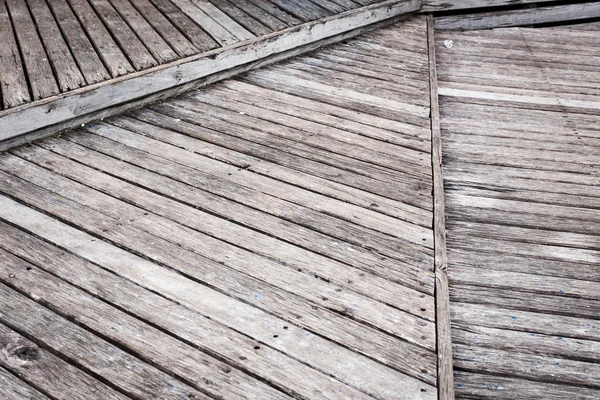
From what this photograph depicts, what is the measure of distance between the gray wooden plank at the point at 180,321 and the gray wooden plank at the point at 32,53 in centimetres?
90

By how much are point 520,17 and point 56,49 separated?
150 inches

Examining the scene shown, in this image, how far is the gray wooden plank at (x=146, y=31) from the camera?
131 inches

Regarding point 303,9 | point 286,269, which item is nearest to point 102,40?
A: point 303,9

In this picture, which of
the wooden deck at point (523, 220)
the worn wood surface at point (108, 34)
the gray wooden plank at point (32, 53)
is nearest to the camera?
the wooden deck at point (523, 220)

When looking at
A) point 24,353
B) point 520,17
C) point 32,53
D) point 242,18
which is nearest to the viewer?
point 24,353

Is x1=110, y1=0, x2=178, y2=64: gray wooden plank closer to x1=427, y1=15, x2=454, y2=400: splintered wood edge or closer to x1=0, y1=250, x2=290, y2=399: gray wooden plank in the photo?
x1=427, y1=15, x2=454, y2=400: splintered wood edge

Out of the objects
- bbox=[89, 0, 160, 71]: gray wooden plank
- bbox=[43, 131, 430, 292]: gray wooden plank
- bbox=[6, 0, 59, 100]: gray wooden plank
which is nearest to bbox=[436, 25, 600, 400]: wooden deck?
bbox=[43, 131, 430, 292]: gray wooden plank

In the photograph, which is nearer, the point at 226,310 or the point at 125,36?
the point at 226,310

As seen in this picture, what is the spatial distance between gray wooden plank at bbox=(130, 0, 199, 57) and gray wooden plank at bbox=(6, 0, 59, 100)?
0.67 metres

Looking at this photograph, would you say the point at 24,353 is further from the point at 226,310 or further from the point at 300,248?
the point at 300,248

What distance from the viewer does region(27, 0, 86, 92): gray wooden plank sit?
2.95 m

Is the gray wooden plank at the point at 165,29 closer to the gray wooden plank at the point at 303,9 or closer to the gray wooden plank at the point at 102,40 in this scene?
the gray wooden plank at the point at 102,40

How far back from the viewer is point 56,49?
3260 millimetres

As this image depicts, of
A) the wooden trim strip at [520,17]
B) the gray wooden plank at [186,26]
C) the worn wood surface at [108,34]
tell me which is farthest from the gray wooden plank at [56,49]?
the wooden trim strip at [520,17]
